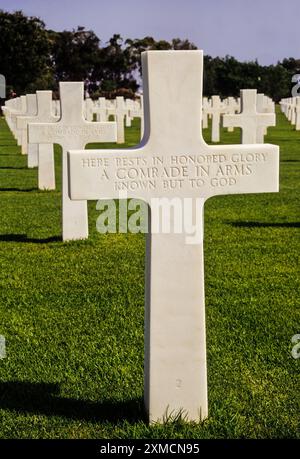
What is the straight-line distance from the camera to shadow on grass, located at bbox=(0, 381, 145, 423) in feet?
12.9

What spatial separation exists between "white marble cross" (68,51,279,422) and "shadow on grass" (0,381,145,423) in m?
0.18

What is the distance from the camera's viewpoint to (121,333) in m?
5.12

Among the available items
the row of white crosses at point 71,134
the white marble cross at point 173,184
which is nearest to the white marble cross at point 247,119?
the row of white crosses at point 71,134

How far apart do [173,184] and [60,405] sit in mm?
1284

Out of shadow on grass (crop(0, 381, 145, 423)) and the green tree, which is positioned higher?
the green tree

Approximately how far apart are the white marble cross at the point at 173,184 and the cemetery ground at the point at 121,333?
22 centimetres

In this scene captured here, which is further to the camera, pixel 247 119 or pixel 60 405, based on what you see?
pixel 247 119

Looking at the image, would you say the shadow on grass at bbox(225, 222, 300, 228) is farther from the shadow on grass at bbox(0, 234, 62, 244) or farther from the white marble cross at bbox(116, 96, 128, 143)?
the white marble cross at bbox(116, 96, 128, 143)

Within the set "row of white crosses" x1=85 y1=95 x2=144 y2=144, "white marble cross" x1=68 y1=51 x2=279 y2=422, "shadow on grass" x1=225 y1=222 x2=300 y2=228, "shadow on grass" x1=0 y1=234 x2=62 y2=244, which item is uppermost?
"row of white crosses" x1=85 y1=95 x2=144 y2=144

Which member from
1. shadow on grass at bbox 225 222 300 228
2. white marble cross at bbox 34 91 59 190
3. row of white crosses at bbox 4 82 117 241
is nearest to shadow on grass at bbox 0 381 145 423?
row of white crosses at bbox 4 82 117 241

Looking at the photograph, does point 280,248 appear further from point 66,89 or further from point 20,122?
point 20,122

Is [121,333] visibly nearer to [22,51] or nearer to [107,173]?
[107,173]

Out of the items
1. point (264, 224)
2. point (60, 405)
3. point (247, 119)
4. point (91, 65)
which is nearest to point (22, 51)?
point (91, 65)

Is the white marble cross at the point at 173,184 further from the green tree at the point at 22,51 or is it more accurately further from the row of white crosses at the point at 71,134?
the green tree at the point at 22,51
